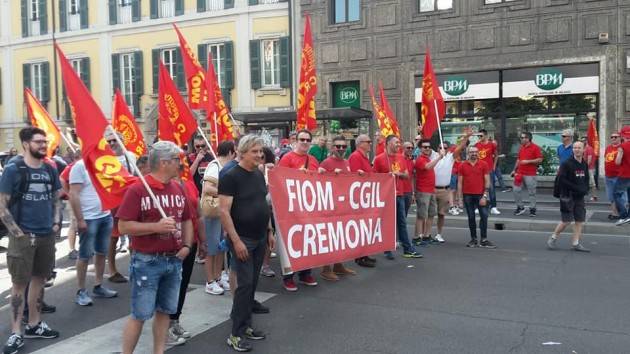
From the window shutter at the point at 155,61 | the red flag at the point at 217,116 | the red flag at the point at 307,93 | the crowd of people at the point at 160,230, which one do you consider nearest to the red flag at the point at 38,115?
the crowd of people at the point at 160,230

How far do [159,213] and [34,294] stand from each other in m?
1.86

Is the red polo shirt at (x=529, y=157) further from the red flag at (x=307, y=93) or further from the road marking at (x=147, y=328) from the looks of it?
the road marking at (x=147, y=328)

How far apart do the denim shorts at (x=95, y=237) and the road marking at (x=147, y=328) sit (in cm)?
93

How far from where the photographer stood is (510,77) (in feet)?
59.2

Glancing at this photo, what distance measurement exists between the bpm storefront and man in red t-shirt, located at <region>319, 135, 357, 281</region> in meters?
11.8

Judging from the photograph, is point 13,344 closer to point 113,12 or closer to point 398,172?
point 398,172

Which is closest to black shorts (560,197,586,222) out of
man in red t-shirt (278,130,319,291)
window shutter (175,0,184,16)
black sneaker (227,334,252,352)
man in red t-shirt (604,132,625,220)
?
man in red t-shirt (604,132,625,220)

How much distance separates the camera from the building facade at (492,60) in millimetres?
16797

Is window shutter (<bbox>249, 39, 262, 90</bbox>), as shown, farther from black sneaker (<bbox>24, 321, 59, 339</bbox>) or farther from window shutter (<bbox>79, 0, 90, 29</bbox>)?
black sneaker (<bbox>24, 321, 59, 339</bbox>)

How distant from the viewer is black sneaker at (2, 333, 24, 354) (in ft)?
15.3

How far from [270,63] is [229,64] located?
5.75 feet

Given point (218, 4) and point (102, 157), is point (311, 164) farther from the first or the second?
point (218, 4)

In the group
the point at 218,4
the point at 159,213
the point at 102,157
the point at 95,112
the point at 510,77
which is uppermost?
the point at 218,4

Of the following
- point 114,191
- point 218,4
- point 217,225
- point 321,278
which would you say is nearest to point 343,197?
point 321,278
